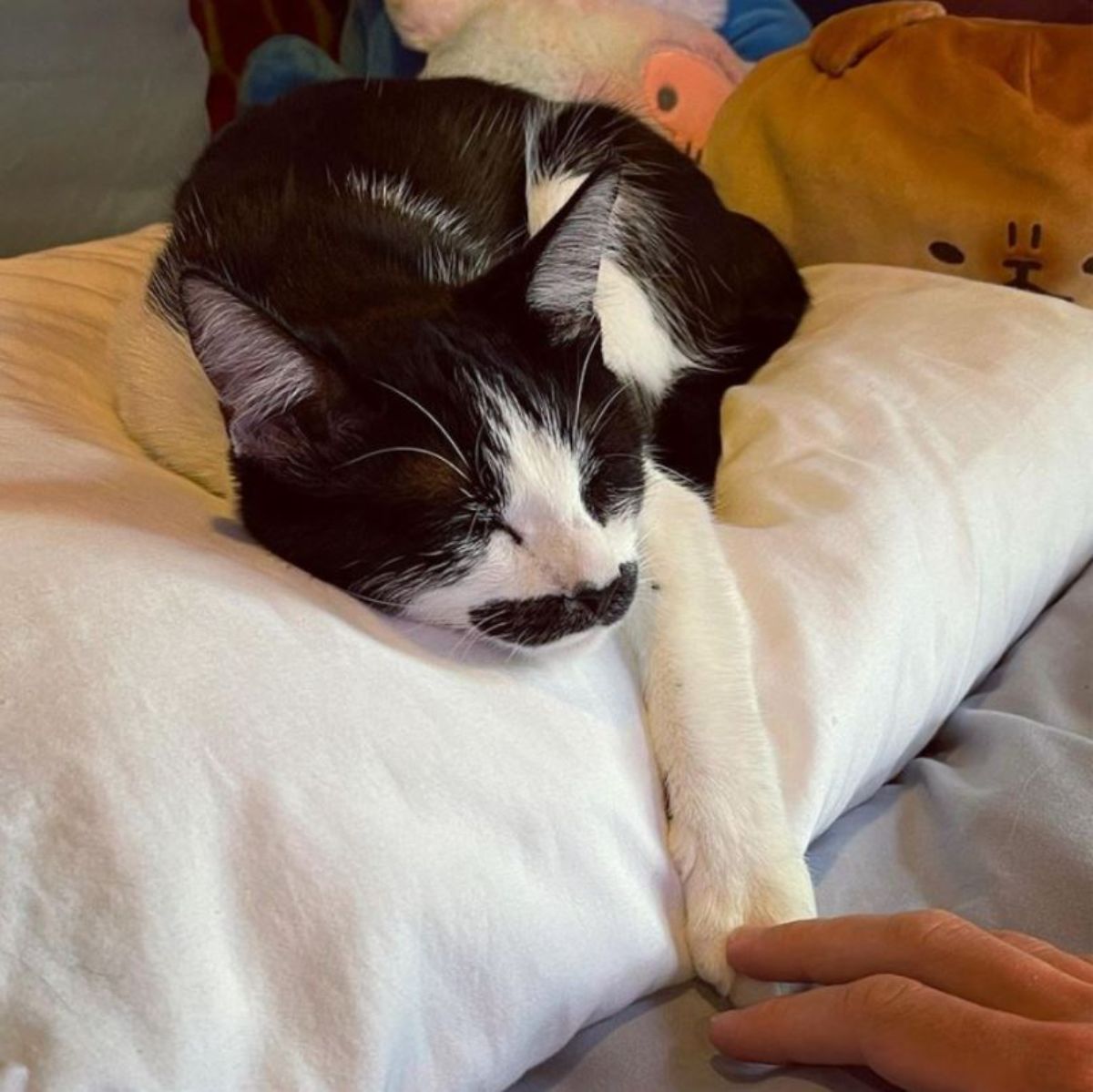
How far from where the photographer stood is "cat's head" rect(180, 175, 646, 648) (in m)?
0.78

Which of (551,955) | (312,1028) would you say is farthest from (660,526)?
(312,1028)

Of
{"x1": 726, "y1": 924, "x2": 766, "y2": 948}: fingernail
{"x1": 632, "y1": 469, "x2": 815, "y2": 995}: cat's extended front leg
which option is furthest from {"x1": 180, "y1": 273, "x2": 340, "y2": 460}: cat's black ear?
{"x1": 726, "y1": 924, "x2": 766, "y2": 948}: fingernail

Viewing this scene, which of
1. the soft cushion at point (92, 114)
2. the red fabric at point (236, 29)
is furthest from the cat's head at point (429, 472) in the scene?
the red fabric at point (236, 29)

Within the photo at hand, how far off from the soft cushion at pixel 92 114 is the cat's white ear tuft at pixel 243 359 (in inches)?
55.8

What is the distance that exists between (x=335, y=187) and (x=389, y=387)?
45cm

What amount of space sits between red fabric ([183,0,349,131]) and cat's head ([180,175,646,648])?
1647 mm

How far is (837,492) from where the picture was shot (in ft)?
3.35

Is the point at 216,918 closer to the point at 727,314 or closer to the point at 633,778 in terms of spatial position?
the point at 633,778

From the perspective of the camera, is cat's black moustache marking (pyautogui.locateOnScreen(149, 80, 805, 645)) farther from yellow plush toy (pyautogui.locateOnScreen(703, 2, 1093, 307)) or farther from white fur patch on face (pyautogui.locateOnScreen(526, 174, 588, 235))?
yellow plush toy (pyautogui.locateOnScreen(703, 2, 1093, 307))

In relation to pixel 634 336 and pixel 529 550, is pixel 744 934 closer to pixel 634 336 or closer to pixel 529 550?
pixel 529 550

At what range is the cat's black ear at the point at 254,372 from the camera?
73 centimetres

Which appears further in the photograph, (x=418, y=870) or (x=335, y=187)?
(x=335, y=187)

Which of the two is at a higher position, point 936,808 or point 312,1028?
point 312,1028

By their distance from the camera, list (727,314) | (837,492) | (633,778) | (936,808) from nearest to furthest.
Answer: (633,778) < (936,808) < (837,492) < (727,314)
